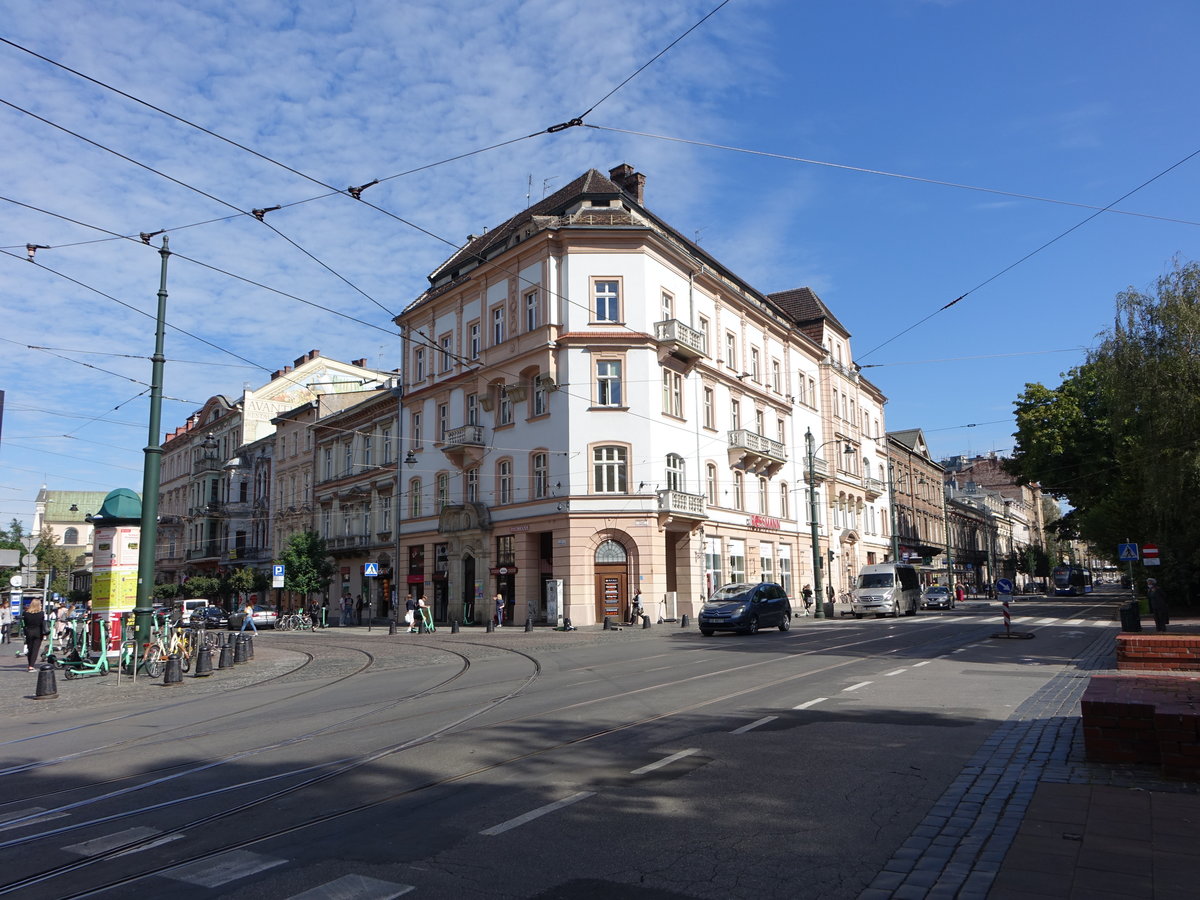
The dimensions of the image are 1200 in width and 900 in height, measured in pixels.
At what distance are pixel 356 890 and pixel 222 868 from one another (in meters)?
1.09

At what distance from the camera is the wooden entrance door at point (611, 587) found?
35719mm

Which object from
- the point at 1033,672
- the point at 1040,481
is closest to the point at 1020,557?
the point at 1040,481

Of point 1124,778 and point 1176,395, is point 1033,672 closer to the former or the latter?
point 1124,778

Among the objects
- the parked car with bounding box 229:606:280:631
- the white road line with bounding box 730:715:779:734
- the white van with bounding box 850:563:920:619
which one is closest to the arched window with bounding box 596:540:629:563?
the white van with bounding box 850:563:920:619

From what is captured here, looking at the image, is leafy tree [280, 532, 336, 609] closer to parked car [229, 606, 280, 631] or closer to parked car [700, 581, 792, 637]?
parked car [229, 606, 280, 631]

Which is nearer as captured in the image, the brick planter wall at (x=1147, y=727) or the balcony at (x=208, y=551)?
the brick planter wall at (x=1147, y=727)

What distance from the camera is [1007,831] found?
5.35 meters

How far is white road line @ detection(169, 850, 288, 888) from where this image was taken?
501 cm

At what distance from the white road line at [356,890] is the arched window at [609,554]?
30.9 m

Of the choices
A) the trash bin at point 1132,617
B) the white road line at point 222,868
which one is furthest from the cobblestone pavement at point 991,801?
the trash bin at point 1132,617

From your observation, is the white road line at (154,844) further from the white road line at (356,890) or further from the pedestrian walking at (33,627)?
the pedestrian walking at (33,627)

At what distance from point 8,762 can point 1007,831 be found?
9851 mm

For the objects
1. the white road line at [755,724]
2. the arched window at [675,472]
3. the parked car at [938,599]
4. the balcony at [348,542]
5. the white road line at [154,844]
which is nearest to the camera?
the white road line at [154,844]

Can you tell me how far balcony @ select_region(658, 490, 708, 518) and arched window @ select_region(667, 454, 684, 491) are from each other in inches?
30.3
